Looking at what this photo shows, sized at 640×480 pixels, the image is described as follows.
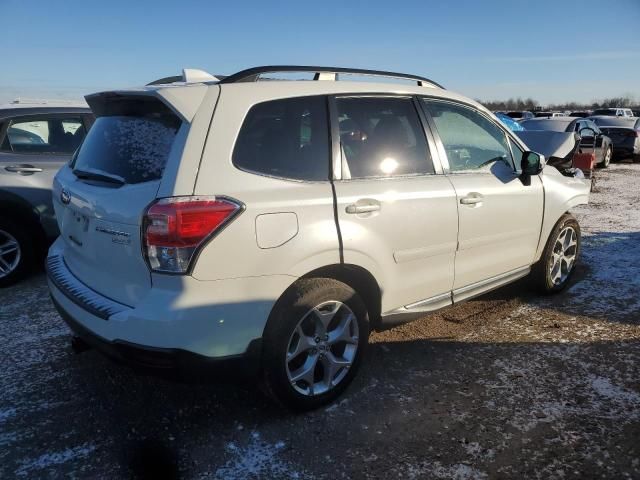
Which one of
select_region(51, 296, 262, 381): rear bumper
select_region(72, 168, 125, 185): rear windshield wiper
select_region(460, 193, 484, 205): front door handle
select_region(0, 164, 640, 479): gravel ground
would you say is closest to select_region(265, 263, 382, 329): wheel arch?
select_region(51, 296, 262, 381): rear bumper

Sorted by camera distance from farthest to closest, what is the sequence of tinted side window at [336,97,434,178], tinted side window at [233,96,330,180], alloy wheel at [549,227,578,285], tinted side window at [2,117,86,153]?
tinted side window at [2,117,86,153] → alloy wheel at [549,227,578,285] → tinted side window at [336,97,434,178] → tinted side window at [233,96,330,180]

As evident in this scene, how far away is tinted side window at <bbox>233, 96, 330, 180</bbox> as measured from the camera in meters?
2.57

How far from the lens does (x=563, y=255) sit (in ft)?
15.5

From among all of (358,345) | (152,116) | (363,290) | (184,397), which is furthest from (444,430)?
Result: (152,116)

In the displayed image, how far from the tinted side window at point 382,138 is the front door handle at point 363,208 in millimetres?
191

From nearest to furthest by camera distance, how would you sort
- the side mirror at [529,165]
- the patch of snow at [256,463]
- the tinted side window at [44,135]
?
the patch of snow at [256,463], the side mirror at [529,165], the tinted side window at [44,135]

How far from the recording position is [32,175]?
16.5 ft

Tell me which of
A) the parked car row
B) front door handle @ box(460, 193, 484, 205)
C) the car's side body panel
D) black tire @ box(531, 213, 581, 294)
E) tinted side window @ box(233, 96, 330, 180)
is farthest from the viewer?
the parked car row

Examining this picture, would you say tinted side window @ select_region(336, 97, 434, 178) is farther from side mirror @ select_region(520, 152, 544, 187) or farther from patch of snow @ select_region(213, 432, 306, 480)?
patch of snow @ select_region(213, 432, 306, 480)

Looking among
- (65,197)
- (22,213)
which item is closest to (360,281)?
(65,197)

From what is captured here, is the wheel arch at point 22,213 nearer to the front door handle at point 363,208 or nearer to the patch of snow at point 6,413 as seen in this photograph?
the patch of snow at point 6,413

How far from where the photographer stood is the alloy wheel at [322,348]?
2.79m

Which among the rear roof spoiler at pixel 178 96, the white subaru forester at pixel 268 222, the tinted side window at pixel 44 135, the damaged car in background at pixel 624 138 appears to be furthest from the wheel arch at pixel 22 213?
the damaged car in background at pixel 624 138

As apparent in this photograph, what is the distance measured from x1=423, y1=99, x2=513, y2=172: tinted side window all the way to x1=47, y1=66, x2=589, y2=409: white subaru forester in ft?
0.07
